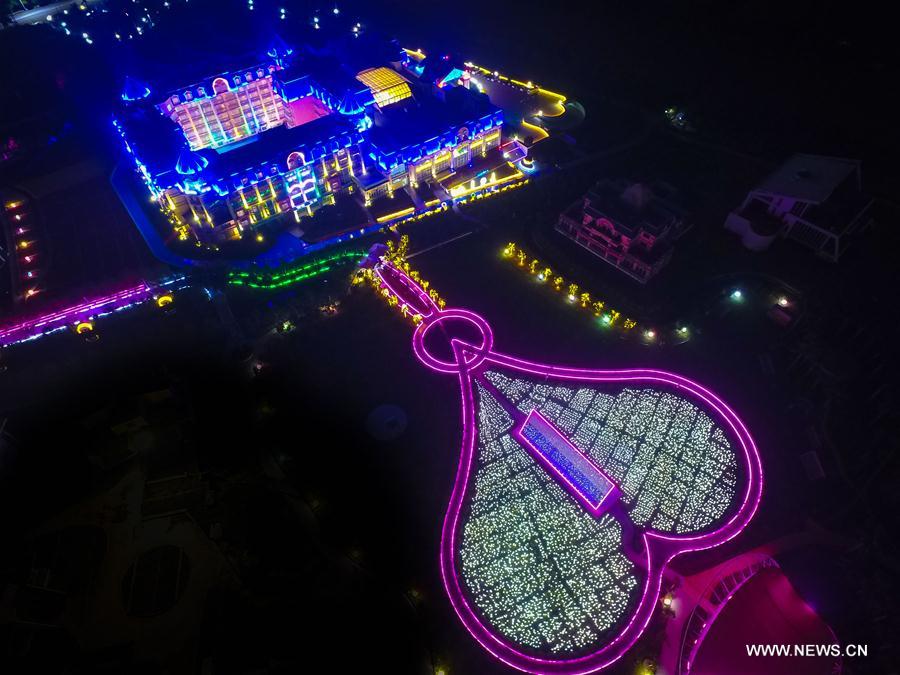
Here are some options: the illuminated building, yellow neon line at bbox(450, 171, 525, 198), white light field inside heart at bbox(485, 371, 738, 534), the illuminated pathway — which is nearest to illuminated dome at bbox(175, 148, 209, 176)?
yellow neon line at bbox(450, 171, 525, 198)

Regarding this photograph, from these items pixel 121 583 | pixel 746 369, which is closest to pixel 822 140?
pixel 746 369

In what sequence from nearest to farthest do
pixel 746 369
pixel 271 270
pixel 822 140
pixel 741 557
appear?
pixel 741 557 < pixel 746 369 < pixel 271 270 < pixel 822 140

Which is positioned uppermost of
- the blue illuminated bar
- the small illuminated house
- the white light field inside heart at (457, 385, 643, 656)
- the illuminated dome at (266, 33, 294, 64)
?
the illuminated dome at (266, 33, 294, 64)

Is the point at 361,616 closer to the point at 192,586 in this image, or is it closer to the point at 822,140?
the point at 192,586

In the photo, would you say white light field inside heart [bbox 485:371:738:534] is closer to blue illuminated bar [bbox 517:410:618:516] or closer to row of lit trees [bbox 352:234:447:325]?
blue illuminated bar [bbox 517:410:618:516]

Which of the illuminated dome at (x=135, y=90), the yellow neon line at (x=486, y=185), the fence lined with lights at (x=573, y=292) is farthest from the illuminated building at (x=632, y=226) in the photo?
the illuminated dome at (x=135, y=90)
